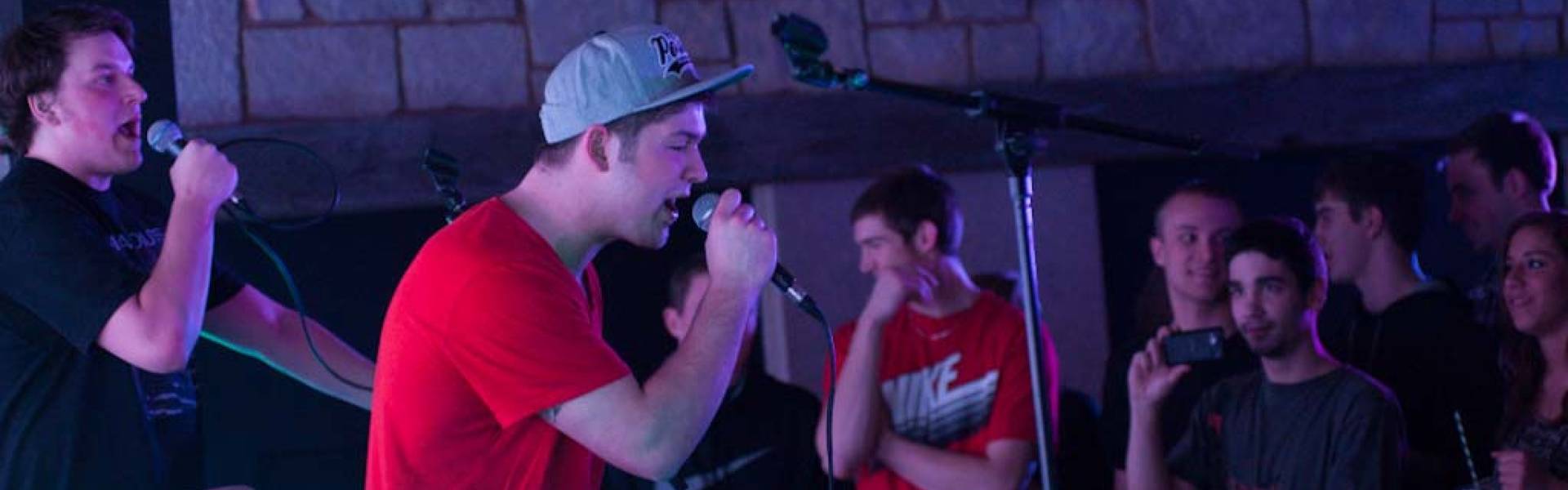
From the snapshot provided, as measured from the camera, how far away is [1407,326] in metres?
4.08

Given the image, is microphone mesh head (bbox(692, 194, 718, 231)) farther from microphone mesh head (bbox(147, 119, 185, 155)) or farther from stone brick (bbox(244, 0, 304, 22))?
stone brick (bbox(244, 0, 304, 22))

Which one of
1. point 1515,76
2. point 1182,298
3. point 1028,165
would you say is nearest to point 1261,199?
point 1515,76

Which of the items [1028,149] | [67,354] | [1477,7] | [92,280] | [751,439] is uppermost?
[1477,7]

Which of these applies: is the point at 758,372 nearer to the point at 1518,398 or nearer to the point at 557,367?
the point at 1518,398

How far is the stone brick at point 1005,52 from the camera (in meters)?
5.08

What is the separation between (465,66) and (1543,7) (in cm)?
331

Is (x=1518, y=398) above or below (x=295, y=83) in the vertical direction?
below

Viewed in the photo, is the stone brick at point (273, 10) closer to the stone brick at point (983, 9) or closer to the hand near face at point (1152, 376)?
the stone brick at point (983, 9)

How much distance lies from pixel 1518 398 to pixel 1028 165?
1395 millimetres

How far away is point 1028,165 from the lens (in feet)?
9.78

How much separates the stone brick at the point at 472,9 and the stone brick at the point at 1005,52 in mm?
1323

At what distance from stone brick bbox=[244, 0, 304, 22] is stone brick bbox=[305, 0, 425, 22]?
1.4 inches

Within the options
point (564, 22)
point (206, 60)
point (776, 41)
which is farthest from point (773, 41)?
point (206, 60)

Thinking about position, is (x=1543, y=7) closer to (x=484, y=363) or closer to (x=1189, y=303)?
(x=1189, y=303)
